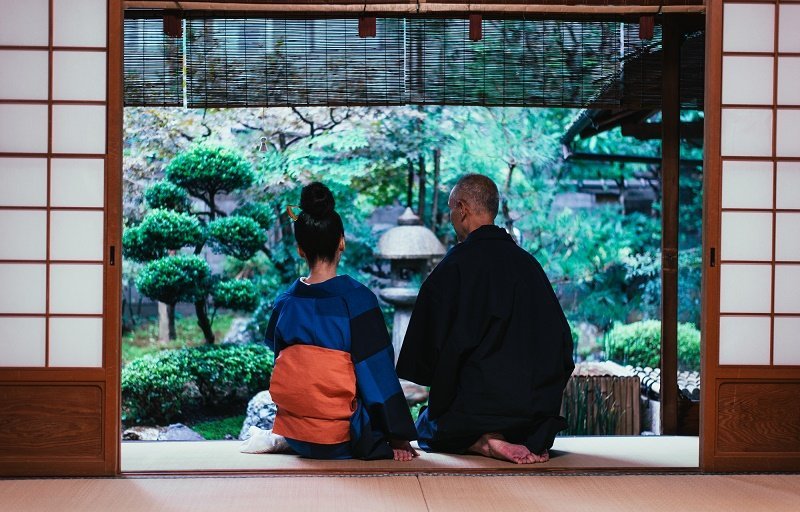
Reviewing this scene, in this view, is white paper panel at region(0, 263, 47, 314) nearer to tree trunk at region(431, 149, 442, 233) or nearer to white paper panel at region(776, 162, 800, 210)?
white paper panel at region(776, 162, 800, 210)

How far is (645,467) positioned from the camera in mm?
3711

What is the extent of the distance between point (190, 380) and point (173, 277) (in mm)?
914

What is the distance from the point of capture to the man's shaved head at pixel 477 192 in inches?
162

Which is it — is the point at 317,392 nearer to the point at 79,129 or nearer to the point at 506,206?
the point at 79,129

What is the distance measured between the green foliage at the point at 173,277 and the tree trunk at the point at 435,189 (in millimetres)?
2748

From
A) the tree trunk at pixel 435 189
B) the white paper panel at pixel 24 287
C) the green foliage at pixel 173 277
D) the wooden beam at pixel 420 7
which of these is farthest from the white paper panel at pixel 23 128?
the tree trunk at pixel 435 189

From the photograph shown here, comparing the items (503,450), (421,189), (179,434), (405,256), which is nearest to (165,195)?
(179,434)

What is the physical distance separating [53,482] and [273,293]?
562 cm

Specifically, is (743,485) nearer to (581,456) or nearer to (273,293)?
(581,456)

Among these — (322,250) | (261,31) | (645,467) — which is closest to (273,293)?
(261,31)

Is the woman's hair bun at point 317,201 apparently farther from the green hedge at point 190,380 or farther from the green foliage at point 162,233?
the green hedge at point 190,380

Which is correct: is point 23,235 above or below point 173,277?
above

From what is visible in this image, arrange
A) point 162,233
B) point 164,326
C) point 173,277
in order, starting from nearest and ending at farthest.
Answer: point 162,233 → point 173,277 → point 164,326

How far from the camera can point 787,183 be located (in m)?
3.84
